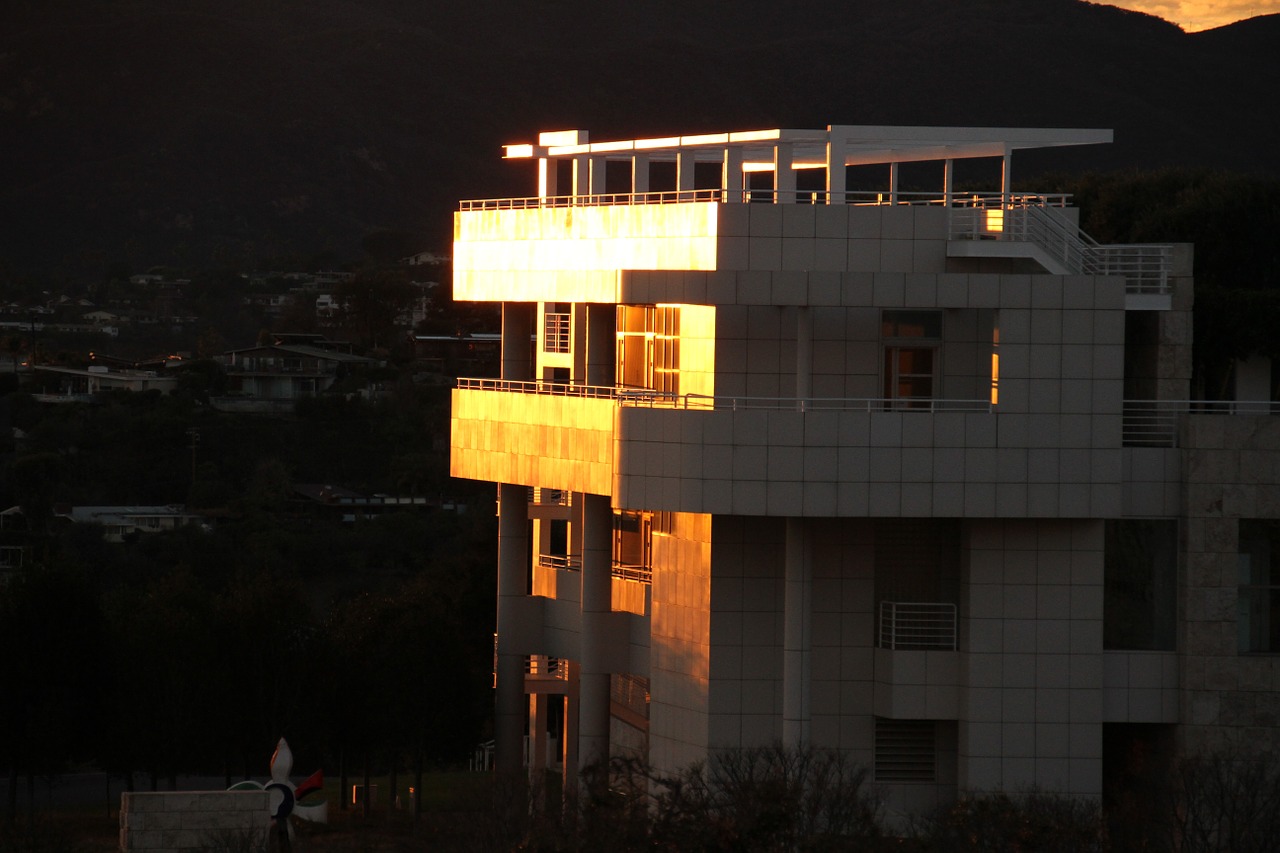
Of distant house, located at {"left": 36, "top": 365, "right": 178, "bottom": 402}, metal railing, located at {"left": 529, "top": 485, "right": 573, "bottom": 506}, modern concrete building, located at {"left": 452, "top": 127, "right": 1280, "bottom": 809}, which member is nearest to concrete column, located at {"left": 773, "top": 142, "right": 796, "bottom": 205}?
modern concrete building, located at {"left": 452, "top": 127, "right": 1280, "bottom": 809}

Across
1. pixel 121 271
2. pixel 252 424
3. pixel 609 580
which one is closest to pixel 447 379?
pixel 252 424

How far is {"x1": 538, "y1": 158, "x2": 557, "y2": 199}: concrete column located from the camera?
55.2 m

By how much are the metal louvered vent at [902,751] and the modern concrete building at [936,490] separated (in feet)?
0.17

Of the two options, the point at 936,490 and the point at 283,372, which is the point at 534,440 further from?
the point at 283,372

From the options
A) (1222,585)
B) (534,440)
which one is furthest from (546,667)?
(1222,585)

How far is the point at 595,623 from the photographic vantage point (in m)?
48.6

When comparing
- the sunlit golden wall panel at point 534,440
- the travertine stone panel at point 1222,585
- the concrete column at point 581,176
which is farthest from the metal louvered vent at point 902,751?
the concrete column at point 581,176

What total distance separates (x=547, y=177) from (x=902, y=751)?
18513 mm

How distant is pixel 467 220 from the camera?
5653 cm

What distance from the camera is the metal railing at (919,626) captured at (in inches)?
1718

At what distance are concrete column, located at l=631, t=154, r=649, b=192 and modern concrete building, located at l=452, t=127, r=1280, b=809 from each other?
4.89 meters

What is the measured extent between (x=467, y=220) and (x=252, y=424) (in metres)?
78.3

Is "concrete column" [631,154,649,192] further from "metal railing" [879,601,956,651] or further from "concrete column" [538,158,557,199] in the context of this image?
"metal railing" [879,601,956,651]

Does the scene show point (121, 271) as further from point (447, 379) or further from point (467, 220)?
point (467, 220)
